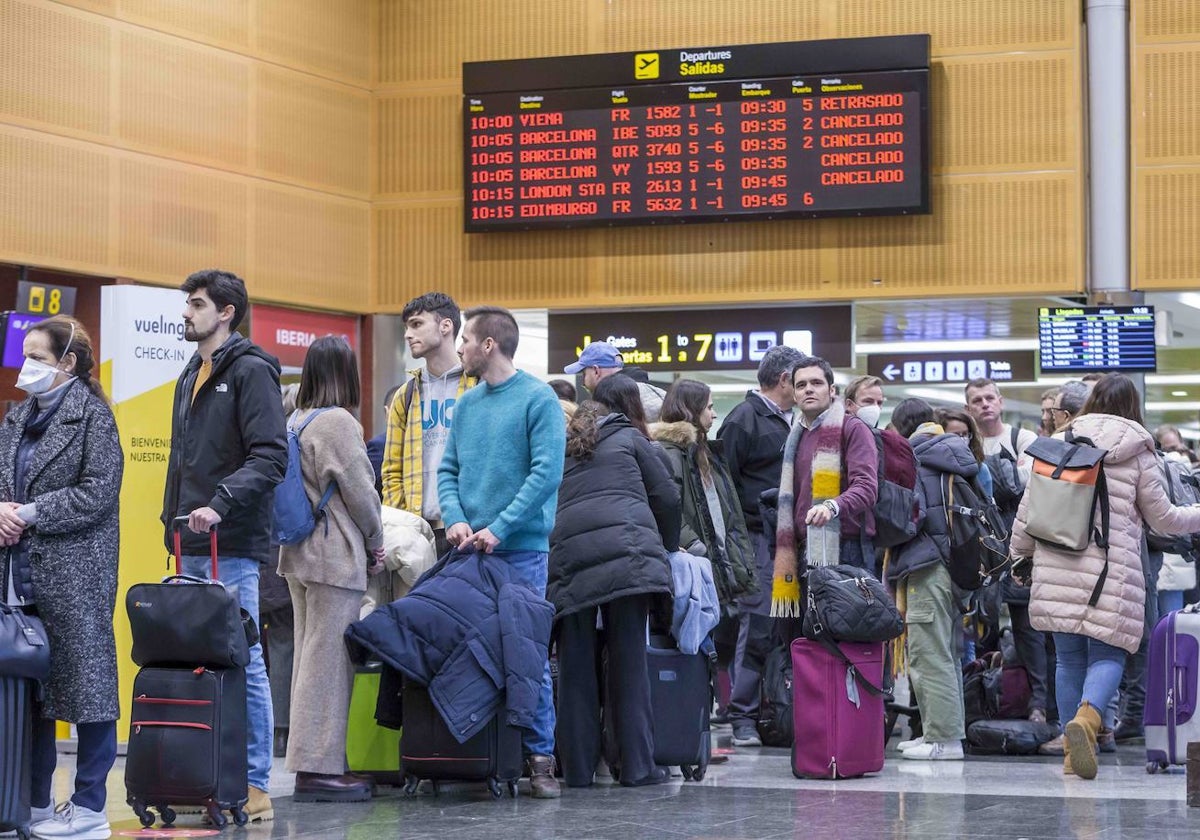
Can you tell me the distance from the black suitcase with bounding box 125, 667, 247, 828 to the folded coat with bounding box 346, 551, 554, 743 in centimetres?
69

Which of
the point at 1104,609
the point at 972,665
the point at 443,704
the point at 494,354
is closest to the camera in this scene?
the point at 443,704

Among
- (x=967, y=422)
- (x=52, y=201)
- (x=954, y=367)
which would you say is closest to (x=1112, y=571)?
(x=967, y=422)

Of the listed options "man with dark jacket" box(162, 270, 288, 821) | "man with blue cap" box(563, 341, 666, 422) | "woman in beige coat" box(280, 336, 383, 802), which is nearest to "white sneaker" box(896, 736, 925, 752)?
"man with blue cap" box(563, 341, 666, 422)

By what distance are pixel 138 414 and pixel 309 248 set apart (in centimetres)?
499

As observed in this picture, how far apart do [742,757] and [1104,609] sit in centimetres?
183


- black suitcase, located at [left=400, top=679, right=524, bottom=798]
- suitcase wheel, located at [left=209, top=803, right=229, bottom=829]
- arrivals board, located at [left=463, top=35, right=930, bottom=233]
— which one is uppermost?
arrivals board, located at [left=463, top=35, right=930, bottom=233]

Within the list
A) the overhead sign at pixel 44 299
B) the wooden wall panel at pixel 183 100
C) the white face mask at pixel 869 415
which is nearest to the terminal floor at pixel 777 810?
the white face mask at pixel 869 415

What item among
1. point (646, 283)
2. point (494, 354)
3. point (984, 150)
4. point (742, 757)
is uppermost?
point (984, 150)

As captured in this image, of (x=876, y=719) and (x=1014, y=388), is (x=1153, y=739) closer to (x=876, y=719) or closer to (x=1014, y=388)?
(x=876, y=719)

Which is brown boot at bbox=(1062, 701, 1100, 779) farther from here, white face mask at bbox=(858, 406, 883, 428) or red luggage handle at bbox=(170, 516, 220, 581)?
red luggage handle at bbox=(170, 516, 220, 581)

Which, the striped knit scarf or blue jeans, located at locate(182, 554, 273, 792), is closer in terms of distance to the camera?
blue jeans, located at locate(182, 554, 273, 792)

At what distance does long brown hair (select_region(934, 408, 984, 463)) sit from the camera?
8820 millimetres

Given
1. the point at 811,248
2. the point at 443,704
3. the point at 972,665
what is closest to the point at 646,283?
the point at 811,248

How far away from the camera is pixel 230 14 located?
12930mm
